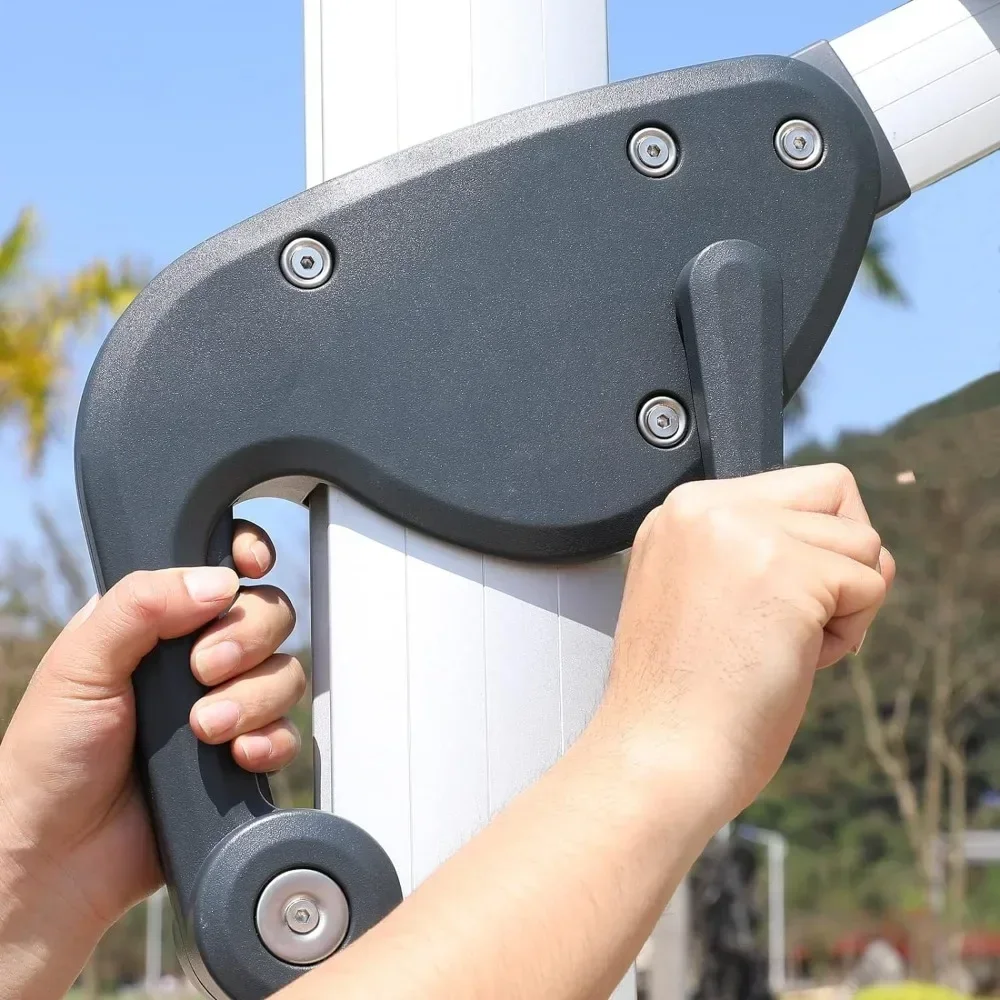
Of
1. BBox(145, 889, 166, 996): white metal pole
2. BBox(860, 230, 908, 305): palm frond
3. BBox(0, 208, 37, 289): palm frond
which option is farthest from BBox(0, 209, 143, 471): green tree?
BBox(860, 230, 908, 305): palm frond

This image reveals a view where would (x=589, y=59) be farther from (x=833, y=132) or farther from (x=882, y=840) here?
(x=882, y=840)

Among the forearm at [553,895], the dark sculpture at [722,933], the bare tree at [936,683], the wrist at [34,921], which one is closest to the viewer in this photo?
the forearm at [553,895]

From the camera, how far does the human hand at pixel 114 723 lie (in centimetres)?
58

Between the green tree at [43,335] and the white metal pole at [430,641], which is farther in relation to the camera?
the green tree at [43,335]

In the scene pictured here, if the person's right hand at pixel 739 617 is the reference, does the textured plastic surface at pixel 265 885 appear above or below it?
below

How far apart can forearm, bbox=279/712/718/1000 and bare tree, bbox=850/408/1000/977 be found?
10.4m

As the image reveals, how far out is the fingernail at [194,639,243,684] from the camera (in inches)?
23.5

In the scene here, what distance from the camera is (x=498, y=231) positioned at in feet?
1.95

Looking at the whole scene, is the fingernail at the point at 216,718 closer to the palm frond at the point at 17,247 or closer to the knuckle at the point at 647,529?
the knuckle at the point at 647,529

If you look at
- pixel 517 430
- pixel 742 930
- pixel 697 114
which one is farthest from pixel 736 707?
pixel 742 930

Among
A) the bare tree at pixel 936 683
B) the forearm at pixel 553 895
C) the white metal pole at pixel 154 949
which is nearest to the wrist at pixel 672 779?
the forearm at pixel 553 895

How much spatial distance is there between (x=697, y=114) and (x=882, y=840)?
546 inches

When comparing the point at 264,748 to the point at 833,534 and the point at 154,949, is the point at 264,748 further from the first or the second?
the point at 154,949

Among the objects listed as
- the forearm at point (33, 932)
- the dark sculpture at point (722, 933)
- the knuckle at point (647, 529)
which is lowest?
the dark sculpture at point (722, 933)
